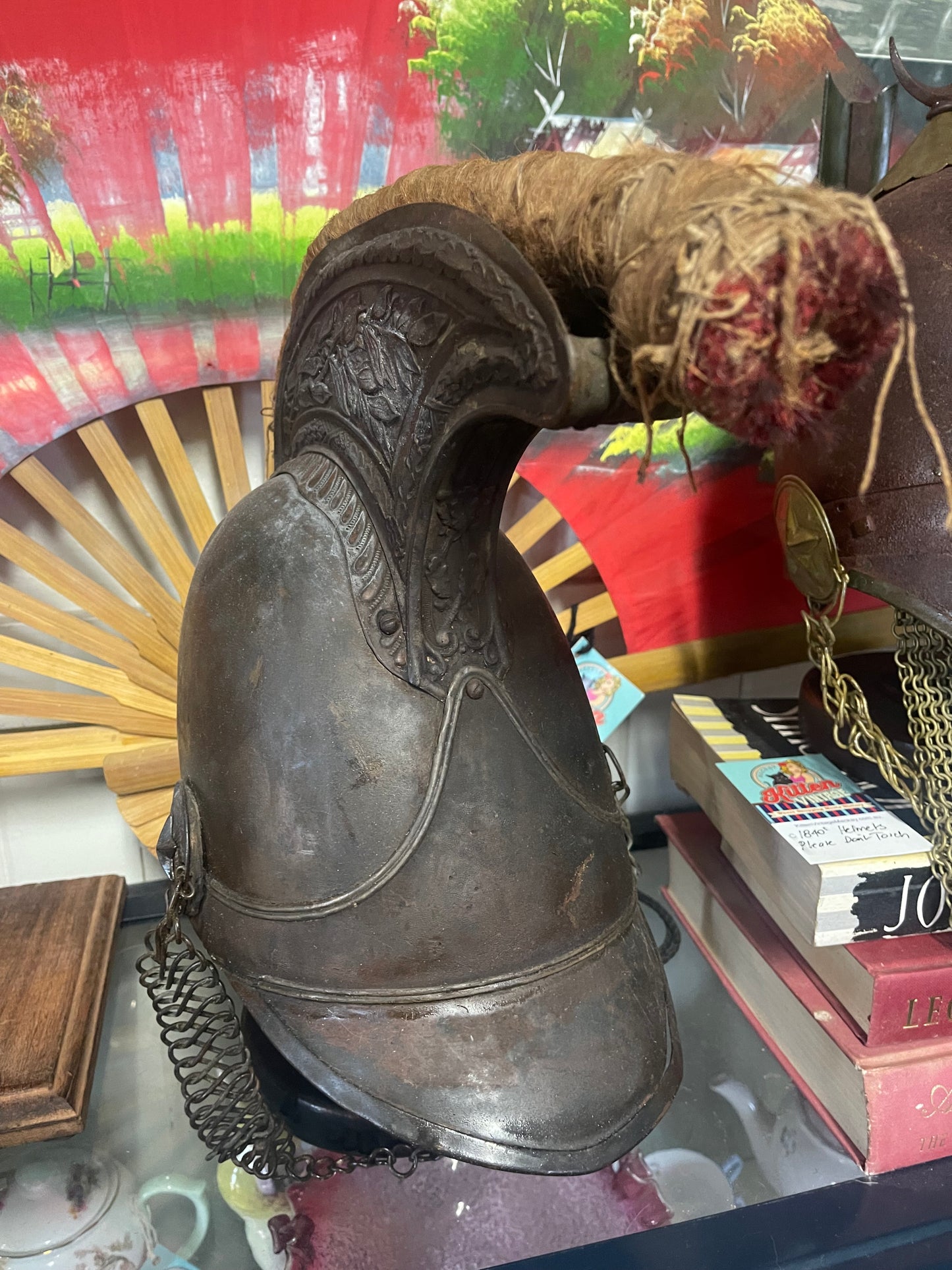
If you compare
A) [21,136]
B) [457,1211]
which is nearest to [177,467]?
[21,136]

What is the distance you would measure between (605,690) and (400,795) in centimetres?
54

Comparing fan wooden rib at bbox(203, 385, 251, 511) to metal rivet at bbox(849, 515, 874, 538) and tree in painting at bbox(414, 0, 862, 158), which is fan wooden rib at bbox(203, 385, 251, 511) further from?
metal rivet at bbox(849, 515, 874, 538)

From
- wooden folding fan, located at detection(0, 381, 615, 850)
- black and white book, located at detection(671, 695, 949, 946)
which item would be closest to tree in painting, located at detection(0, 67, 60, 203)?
wooden folding fan, located at detection(0, 381, 615, 850)

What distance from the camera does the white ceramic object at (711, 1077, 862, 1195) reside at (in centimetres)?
74

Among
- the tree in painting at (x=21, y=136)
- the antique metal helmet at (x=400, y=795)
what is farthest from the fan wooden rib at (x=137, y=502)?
the antique metal helmet at (x=400, y=795)

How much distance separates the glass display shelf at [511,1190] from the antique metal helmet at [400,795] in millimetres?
58

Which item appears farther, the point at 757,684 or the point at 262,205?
the point at 757,684

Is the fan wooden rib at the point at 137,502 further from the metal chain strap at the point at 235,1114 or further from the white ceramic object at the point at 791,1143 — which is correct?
the white ceramic object at the point at 791,1143

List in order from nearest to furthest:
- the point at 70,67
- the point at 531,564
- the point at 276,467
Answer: the point at 276,467
the point at 70,67
the point at 531,564

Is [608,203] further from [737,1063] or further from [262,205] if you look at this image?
[737,1063]

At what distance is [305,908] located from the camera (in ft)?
1.94

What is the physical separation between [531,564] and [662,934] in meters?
0.46

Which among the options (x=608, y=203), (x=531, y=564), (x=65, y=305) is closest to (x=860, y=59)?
(x=531, y=564)

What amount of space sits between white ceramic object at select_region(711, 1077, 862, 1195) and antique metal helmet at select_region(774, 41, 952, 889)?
258 millimetres
